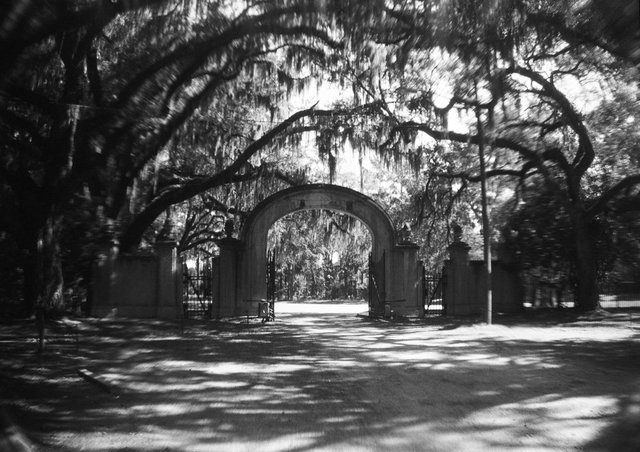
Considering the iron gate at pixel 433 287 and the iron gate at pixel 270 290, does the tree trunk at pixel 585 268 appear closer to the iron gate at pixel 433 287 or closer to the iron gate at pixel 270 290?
the iron gate at pixel 433 287

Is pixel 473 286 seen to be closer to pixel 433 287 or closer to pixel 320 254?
pixel 433 287

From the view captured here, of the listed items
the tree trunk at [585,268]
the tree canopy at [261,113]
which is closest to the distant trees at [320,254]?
the tree canopy at [261,113]

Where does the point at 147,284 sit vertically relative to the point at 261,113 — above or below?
below

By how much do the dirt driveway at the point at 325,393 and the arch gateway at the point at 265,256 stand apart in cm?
693

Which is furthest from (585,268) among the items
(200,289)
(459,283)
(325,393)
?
(325,393)

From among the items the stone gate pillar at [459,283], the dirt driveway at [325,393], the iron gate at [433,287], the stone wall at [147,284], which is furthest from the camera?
the iron gate at [433,287]

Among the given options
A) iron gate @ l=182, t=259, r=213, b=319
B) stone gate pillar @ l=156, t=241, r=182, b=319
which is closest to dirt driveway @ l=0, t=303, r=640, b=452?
stone gate pillar @ l=156, t=241, r=182, b=319

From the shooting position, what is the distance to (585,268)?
66.9ft

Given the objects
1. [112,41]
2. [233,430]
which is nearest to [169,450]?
[233,430]

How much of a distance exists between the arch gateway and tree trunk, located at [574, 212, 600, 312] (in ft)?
17.6

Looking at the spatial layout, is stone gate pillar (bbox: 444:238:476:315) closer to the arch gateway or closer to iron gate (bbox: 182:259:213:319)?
the arch gateway

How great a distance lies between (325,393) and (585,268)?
592 inches

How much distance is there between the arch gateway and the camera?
21.5m

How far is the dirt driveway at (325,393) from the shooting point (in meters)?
6.14
